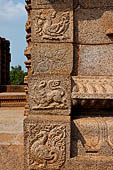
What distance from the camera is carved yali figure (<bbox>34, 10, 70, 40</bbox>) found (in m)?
1.80

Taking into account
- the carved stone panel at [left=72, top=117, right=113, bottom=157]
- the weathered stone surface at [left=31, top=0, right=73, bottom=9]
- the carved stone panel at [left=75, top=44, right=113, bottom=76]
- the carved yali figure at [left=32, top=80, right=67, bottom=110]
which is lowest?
the carved stone panel at [left=72, top=117, right=113, bottom=157]

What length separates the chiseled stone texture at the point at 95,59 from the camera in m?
1.95

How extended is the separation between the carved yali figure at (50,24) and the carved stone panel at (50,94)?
0.48m

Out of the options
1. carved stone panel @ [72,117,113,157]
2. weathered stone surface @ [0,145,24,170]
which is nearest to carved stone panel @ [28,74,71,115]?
carved stone panel @ [72,117,113,157]

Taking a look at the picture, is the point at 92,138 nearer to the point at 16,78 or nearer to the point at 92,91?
the point at 92,91

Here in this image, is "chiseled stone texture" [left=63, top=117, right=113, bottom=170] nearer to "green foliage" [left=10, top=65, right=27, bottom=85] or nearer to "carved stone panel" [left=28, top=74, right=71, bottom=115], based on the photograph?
"carved stone panel" [left=28, top=74, right=71, bottom=115]

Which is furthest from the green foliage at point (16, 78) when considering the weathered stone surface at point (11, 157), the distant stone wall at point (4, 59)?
the weathered stone surface at point (11, 157)

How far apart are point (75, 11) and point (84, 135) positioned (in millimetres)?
1462

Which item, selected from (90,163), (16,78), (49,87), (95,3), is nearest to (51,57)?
(49,87)

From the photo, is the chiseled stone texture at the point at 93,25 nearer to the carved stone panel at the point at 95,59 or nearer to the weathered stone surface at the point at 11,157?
the carved stone panel at the point at 95,59

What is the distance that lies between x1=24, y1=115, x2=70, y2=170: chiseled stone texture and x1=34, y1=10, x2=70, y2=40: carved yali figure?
0.95 metres

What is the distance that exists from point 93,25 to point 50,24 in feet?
1.74

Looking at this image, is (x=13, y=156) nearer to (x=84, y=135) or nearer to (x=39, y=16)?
(x=84, y=135)

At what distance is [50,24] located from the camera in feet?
5.89
